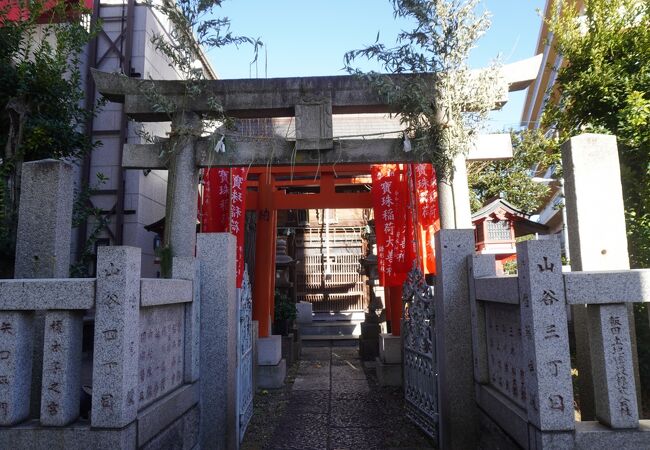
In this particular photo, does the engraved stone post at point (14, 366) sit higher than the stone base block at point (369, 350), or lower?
higher

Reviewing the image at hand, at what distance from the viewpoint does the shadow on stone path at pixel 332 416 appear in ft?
19.5

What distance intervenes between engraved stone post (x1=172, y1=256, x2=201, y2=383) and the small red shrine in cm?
1018

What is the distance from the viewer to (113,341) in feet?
10.8

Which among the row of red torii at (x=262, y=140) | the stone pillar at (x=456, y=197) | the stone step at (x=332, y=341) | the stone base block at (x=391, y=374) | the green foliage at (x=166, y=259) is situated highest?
the row of red torii at (x=262, y=140)

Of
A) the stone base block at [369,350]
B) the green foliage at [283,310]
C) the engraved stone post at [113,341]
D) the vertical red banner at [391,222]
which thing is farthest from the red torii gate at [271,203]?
the engraved stone post at [113,341]

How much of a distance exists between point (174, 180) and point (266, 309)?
428 cm

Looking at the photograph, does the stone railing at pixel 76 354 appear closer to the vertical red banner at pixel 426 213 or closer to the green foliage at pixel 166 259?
the green foliage at pixel 166 259

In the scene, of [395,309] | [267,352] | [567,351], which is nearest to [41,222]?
[567,351]

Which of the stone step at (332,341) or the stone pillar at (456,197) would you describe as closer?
the stone pillar at (456,197)

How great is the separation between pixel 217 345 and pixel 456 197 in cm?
363

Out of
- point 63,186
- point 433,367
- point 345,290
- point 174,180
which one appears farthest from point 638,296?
point 345,290

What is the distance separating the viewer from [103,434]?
323 centimetres

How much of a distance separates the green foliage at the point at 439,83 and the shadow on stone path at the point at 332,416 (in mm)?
3709

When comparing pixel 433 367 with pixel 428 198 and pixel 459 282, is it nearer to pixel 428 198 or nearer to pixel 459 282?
pixel 459 282
